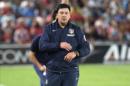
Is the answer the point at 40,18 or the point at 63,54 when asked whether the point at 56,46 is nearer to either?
the point at 63,54

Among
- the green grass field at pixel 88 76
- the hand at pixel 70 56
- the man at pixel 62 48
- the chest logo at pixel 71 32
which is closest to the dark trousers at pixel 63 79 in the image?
the man at pixel 62 48

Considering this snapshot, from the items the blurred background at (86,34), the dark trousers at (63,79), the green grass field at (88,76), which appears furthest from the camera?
the blurred background at (86,34)

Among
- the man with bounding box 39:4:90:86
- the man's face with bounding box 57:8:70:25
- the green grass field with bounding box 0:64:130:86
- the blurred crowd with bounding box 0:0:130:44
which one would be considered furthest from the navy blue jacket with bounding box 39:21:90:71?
the blurred crowd with bounding box 0:0:130:44

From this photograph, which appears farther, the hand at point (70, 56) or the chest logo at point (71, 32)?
the chest logo at point (71, 32)

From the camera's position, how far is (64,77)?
7969 mm

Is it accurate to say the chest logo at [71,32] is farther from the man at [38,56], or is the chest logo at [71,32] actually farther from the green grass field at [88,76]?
the green grass field at [88,76]

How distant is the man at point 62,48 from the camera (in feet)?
26.0

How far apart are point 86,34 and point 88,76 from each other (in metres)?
3.54

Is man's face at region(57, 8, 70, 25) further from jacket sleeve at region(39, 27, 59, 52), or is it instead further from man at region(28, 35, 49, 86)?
man at region(28, 35, 49, 86)

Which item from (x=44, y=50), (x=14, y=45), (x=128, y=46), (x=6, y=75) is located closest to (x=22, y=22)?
(x=14, y=45)

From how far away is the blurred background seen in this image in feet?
59.7

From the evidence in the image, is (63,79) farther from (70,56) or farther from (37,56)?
(37,56)

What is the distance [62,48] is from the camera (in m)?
7.92

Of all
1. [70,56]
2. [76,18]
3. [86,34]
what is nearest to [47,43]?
[70,56]
